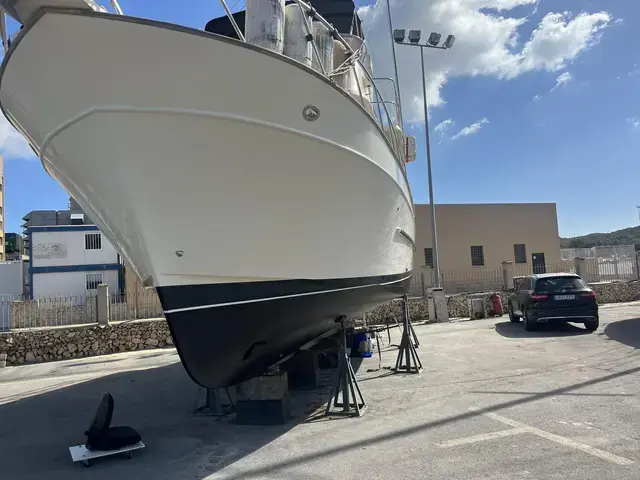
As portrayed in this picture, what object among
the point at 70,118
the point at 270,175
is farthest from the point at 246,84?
the point at 70,118

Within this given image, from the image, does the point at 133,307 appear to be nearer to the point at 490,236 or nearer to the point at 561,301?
the point at 561,301

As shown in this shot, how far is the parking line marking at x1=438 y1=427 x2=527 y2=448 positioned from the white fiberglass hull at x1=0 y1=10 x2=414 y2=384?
1.80 m

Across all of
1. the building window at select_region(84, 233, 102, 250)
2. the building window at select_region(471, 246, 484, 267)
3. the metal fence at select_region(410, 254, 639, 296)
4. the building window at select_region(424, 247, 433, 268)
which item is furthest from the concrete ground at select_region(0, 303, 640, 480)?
the building window at select_region(471, 246, 484, 267)

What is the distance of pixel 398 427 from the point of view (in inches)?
176

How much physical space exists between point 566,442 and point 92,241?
22.1m

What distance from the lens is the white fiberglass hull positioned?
3242 millimetres

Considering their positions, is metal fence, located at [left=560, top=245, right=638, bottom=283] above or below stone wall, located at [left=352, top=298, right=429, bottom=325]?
above

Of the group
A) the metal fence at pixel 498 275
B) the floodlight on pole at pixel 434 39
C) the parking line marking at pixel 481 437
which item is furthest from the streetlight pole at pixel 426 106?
the parking line marking at pixel 481 437

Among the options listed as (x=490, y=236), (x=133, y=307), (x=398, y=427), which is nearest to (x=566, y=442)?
(x=398, y=427)

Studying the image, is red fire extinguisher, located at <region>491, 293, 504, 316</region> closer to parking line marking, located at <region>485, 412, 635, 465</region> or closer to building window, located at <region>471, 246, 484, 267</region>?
building window, located at <region>471, 246, 484, 267</region>

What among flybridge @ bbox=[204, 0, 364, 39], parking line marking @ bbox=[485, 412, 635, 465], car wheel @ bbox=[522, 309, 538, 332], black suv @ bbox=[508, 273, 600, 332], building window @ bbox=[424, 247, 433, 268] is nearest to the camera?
parking line marking @ bbox=[485, 412, 635, 465]

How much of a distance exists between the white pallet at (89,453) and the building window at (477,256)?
21721 mm

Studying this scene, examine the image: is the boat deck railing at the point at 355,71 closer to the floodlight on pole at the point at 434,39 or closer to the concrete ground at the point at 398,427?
the concrete ground at the point at 398,427

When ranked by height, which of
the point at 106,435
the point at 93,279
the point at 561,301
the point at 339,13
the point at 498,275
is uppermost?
the point at 339,13
